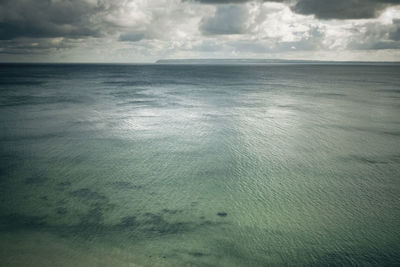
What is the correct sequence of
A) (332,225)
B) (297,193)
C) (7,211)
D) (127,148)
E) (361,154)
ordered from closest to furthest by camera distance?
(332,225) < (7,211) < (297,193) < (361,154) < (127,148)

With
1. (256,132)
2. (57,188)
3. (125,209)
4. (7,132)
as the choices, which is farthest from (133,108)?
(125,209)

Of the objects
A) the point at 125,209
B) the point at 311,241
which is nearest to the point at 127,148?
the point at 125,209

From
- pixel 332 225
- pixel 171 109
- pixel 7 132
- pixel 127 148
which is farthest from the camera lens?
pixel 171 109

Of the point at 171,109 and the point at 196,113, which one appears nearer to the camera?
the point at 196,113

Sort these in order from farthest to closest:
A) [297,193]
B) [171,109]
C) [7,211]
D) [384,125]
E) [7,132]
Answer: [171,109] < [384,125] < [7,132] < [297,193] < [7,211]

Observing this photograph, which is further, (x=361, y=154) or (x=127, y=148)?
(x=127, y=148)

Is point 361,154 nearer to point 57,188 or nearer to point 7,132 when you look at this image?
point 57,188

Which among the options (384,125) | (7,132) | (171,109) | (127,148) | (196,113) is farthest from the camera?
(171,109)

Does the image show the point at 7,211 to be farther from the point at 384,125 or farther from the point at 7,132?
the point at 384,125
